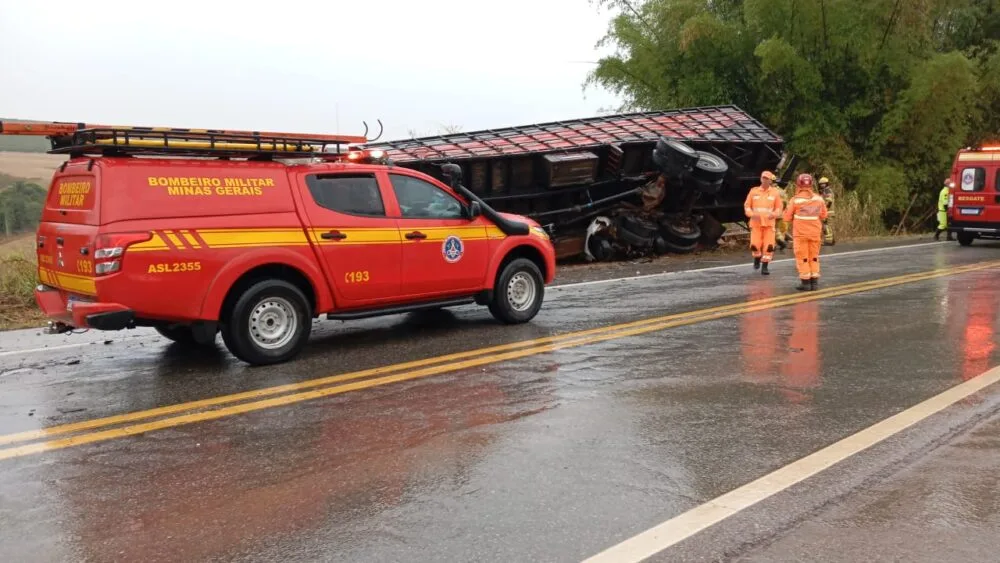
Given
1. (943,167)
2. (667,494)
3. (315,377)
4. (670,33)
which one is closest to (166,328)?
(315,377)

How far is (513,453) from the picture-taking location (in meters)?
4.51

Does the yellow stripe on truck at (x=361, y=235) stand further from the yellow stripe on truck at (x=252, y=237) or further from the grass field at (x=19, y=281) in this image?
the grass field at (x=19, y=281)

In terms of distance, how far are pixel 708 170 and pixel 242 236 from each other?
11.1m

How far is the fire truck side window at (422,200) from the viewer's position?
775cm

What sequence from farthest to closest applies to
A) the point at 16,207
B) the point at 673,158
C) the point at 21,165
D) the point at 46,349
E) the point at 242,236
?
the point at 673,158 < the point at 16,207 < the point at 21,165 < the point at 46,349 < the point at 242,236

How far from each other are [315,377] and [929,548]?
4.41 meters

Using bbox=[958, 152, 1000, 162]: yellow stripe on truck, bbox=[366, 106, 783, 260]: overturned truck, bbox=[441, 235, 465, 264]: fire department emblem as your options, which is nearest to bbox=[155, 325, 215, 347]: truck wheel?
bbox=[441, 235, 465, 264]: fire department emblem

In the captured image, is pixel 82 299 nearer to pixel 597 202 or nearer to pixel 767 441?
pixel 767 441

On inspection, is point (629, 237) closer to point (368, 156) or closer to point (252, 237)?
point (368, 156)

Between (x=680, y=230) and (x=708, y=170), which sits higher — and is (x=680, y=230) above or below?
below

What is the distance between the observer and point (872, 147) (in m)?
24.3

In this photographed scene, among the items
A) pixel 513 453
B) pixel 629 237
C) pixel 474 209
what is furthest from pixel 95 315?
pixel 629 237

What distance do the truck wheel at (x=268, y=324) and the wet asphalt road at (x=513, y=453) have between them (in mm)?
197

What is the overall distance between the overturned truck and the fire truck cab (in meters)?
4.44
